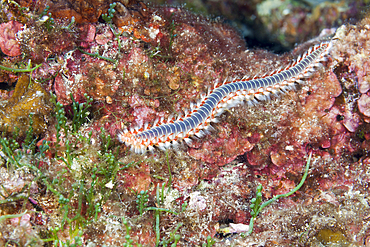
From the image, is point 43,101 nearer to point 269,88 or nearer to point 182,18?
point 182,18

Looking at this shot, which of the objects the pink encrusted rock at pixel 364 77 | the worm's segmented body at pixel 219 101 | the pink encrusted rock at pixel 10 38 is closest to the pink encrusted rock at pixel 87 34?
the pink encrusted rock at pixel 10 38

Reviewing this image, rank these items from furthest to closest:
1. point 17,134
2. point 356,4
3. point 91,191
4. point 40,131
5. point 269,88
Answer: point 356,4
point 269,88
point 40,131
point 17,134
point 91,191

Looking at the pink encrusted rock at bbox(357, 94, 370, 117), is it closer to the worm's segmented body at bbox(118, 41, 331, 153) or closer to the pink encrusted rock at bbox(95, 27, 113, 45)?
the worm's segmented body at bbox(118, 41, 331, 153)

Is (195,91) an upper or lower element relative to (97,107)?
upper

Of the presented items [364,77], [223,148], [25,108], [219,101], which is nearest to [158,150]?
[223,148]

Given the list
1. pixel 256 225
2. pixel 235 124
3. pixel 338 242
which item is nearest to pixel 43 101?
pixel 235 124

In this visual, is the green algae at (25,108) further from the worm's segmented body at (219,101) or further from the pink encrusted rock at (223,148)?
the pink encrusted rock at (223,148)

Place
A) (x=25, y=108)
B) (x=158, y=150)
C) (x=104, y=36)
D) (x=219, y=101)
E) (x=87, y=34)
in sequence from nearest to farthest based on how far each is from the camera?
(x=25, y=108), (x=158, y=150), (x=87, y=34), (x=104, y=36), (x=219, y=101)

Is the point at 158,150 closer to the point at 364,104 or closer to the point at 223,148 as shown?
the point at 223,148
